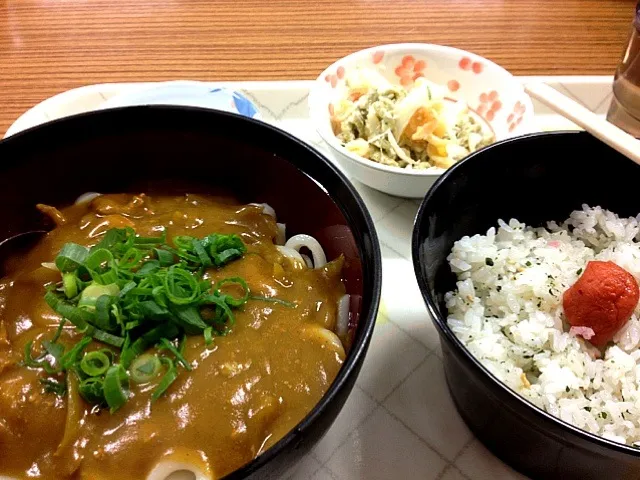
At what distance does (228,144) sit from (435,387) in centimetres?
72

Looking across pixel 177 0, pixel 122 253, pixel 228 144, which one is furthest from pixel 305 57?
pixel 122 253

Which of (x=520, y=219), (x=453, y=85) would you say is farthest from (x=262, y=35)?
(x=520, y=219)

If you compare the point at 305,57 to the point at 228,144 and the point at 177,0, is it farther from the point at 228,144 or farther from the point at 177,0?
the point at 228,144

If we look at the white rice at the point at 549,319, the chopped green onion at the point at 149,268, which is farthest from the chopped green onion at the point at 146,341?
the white rice at the point at 549,319

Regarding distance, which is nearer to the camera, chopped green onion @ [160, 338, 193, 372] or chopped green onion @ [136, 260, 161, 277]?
chopped green onion @ [160, 338, 193, 372]

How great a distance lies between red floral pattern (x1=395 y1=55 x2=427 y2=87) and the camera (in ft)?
6.24

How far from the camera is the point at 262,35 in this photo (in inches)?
90.3

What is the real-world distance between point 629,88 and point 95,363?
1683 millimetres

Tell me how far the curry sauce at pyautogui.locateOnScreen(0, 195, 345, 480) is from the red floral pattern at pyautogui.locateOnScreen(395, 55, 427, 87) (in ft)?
3.11

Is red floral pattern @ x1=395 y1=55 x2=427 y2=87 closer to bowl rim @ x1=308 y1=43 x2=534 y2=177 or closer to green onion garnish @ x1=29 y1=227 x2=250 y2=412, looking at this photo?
bowl rim @ x1=308 y1=43 x2=534 y2=177

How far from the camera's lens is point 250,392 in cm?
99

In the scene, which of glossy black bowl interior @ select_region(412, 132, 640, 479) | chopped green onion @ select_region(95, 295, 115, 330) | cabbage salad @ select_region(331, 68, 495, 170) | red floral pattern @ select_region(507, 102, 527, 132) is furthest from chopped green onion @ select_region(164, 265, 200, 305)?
red floral pattern @ select_region(507, 102, 527, 132)

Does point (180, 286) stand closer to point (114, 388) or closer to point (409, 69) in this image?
point (114, 388)

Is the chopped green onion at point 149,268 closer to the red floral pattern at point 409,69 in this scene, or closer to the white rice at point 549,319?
the white rice at point 549,319
